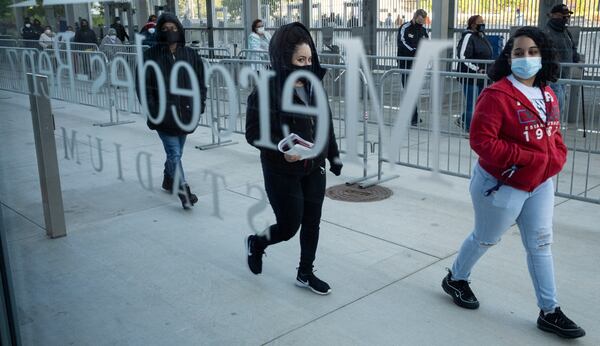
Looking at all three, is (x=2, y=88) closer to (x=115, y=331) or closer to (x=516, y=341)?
(x=115, y=331)

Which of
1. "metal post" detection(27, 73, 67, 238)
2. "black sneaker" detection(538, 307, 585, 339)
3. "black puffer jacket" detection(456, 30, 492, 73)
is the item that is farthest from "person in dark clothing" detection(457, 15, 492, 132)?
"metal post" detection(27, 73, 67, 238)

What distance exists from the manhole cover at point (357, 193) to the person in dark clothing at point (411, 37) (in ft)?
9.10

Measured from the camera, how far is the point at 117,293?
3623 millimetres

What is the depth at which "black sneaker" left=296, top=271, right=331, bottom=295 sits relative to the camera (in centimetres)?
355

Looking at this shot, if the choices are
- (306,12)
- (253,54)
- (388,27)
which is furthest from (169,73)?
(388,27)

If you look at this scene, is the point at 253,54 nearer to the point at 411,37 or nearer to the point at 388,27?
the point at 388,27

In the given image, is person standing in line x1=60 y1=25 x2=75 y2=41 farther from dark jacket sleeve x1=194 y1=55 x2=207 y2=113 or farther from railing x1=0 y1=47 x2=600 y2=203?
dark jacket sleeve x1=194 y1=55 x2=207 y2=113

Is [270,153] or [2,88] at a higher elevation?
[2,88]

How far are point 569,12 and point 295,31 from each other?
980mm

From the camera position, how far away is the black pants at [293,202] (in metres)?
3.04

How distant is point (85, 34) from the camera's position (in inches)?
118

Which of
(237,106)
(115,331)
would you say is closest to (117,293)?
(115,331)

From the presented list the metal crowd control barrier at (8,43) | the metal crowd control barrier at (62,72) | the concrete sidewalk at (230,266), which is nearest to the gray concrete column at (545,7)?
the concrete sidewalk at (230,266)

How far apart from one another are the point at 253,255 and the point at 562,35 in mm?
2015
